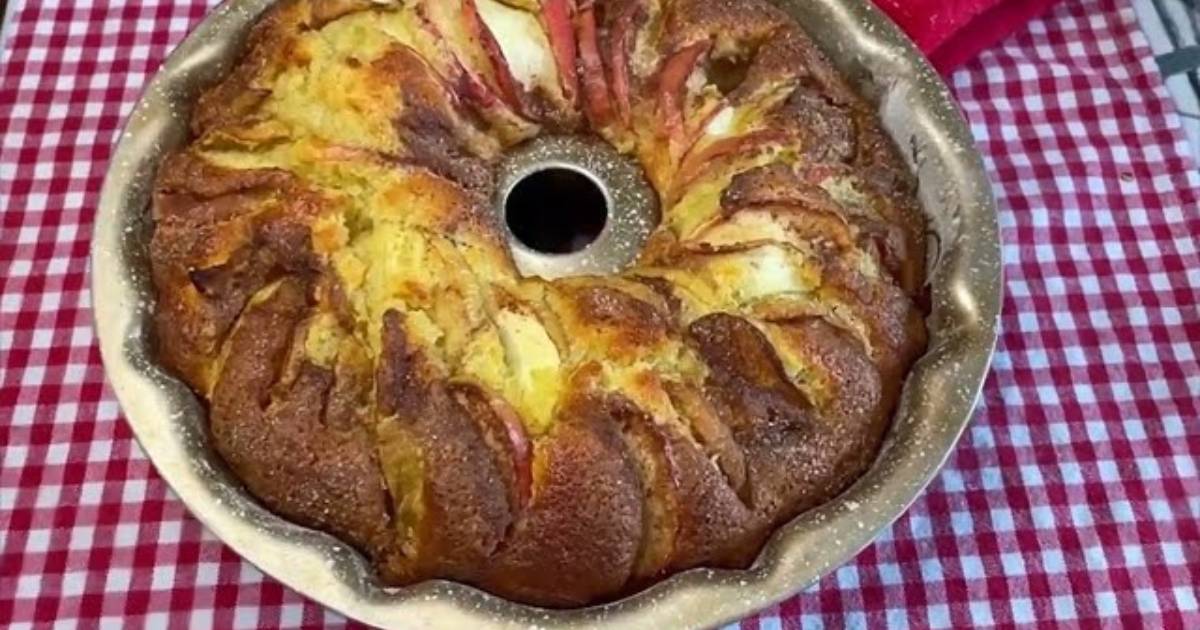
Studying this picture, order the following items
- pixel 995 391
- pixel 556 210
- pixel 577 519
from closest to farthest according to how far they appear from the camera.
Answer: pixel 577 519, pixel 556 210, pixel 995 391

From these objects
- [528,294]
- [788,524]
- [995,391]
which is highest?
[528,294]

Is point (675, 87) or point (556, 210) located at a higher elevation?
point (675, 87)

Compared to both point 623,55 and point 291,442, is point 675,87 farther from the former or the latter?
point 291,442

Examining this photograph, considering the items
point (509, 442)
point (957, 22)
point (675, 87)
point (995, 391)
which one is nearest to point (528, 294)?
point (509, 442)

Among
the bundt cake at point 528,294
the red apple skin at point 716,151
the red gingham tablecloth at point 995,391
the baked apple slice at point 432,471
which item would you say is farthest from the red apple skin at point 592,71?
the red gingham tablecloth at point 995,391

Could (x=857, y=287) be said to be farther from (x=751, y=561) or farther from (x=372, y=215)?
(x=372, y=215)

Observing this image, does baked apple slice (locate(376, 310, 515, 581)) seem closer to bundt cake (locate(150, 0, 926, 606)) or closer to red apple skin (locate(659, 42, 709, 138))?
bundt cake (locate(150, 0, 926, 606))

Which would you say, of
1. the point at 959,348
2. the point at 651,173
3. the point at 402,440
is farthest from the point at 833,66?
the point at 402,440

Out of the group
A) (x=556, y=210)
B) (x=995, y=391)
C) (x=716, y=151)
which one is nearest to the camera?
(x=716, y=151)
